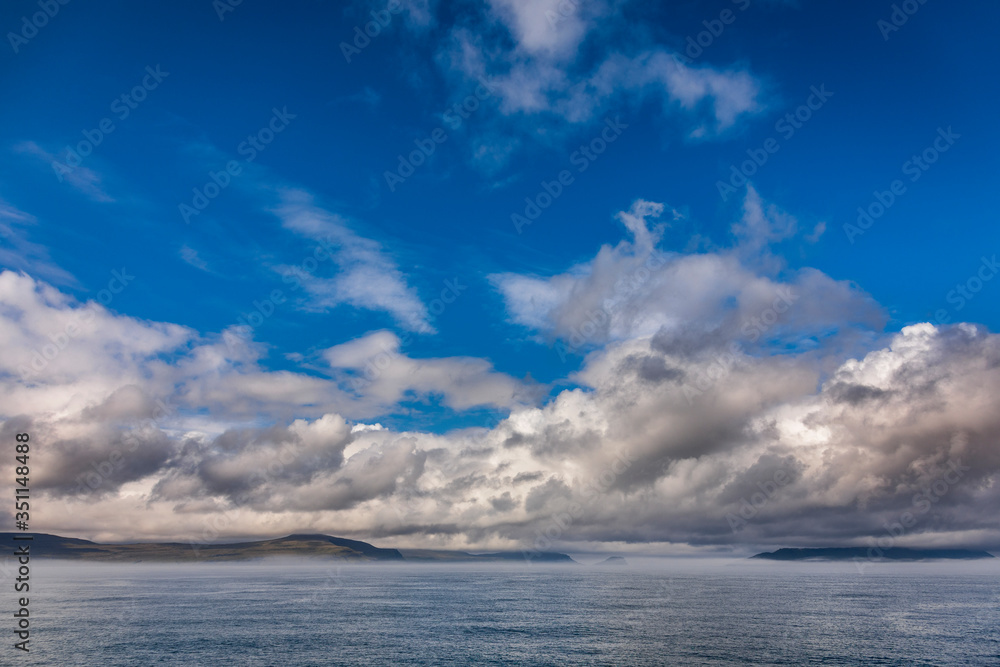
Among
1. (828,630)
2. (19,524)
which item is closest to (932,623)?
(828,630)

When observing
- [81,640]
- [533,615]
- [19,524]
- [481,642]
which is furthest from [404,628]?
[19,524]

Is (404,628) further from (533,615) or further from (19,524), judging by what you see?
(19,524)

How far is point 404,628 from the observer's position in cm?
15012

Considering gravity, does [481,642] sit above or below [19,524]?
below

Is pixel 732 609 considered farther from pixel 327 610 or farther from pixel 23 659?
pixel 23 659

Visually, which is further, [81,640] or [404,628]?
[404,628]

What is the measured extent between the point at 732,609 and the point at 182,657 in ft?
533

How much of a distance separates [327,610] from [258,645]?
3053 inches

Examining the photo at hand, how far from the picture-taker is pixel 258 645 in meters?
122

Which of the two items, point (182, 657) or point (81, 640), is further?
point (81, 640)

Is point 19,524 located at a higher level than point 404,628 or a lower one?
higher

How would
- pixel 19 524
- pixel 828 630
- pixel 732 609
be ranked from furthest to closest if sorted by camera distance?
pixel 732 609 < pixel 828 630 < pixel 19 524

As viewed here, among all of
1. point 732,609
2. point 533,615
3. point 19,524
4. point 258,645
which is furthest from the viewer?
point 732,609

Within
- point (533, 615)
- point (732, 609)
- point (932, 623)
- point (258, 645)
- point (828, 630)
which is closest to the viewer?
point (258, 645)
